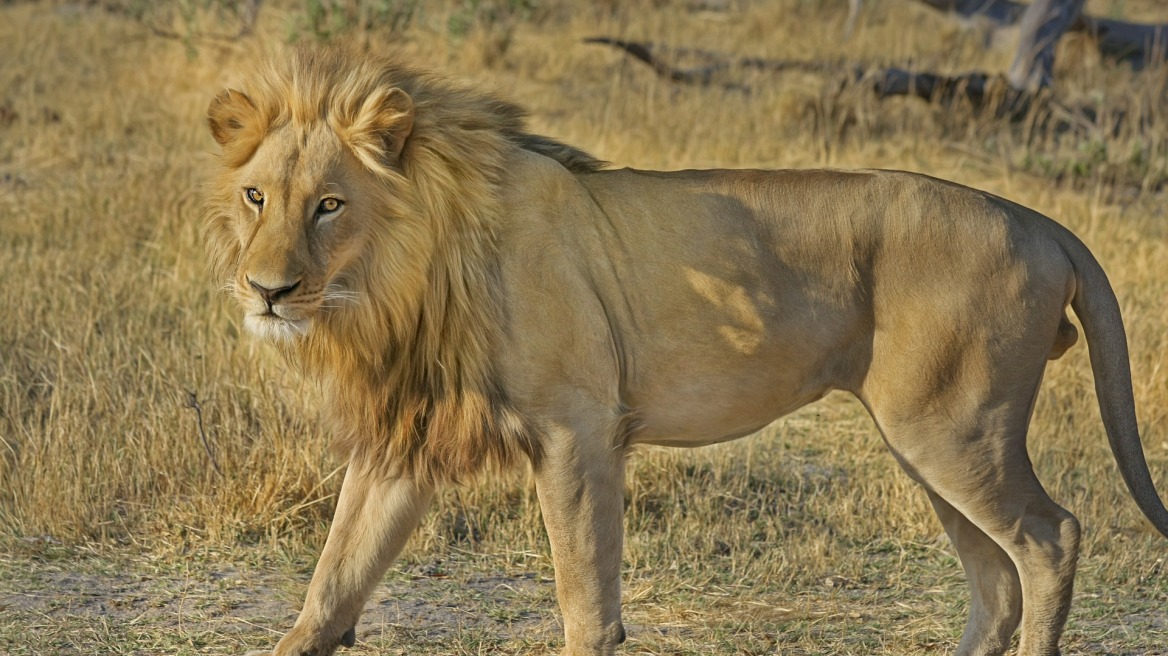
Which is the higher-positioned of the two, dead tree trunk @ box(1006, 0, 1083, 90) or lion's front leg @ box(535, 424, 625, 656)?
dead tree trunk @ box(1006, 0, 1083, 90)

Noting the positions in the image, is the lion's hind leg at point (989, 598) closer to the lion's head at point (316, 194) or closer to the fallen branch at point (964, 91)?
the lion's head at point (316, 194)

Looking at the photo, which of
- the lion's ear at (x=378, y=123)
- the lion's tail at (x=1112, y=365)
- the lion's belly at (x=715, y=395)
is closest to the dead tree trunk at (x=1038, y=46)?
the lion's tail at (x=1112, y=365)

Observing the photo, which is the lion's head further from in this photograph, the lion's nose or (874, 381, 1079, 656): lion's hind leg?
(874, 381, 1079, 656): lion's hind leg

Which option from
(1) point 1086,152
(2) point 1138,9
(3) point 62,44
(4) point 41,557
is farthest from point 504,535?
(2) point 1138,9

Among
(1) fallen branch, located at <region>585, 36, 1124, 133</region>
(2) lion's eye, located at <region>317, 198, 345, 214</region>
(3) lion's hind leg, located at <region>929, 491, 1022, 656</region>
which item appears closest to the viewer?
(2) lion's eye, located at <region>317, 198, 345, 214</region>

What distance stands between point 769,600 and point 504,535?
815mm

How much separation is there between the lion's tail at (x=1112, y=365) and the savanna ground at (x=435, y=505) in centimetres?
61

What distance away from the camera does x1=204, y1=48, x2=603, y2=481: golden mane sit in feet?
9.84

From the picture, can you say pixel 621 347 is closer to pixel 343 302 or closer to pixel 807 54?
pixel 343 302

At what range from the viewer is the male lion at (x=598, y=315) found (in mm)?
2998

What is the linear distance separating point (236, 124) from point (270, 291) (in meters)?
0.51

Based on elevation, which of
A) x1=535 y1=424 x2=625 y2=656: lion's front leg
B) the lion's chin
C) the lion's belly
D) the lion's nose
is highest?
the lion's nose

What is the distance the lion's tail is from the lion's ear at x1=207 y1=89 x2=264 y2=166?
1814 millimetres

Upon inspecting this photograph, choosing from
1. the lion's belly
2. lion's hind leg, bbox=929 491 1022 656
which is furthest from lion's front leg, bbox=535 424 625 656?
lion's hind leg, bbox=929 491 1022 656
